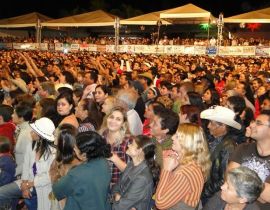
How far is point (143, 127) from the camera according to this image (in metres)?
6.88

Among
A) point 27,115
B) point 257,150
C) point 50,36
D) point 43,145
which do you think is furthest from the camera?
point 50,36

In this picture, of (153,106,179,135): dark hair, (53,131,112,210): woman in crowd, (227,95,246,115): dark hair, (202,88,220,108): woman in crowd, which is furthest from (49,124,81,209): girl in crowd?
(202,88,220,108): woman in crowd

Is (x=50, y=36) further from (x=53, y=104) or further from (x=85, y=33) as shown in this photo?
(x=53, y=104)

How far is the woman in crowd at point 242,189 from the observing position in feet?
10.6

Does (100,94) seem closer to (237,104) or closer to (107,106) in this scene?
(107,106)

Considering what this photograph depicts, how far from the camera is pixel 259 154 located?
13.4 ft

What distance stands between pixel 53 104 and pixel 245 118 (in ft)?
8.92

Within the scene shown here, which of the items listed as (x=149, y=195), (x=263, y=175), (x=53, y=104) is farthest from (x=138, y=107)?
(x=263, y=175)

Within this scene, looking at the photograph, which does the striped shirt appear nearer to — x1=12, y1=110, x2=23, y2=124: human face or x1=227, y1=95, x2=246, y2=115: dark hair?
x1=227, y1=95, x2=246, y2=115: dark hair

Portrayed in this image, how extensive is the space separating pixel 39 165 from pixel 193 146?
175 cm

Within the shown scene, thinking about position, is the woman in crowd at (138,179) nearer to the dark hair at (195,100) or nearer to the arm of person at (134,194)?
the arm of person at (134,194)

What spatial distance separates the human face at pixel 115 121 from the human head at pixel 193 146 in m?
1.03

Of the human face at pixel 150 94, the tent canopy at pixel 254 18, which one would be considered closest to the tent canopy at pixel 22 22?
the tent canopy at pixel 254 18

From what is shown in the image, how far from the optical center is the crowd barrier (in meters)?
21.6
